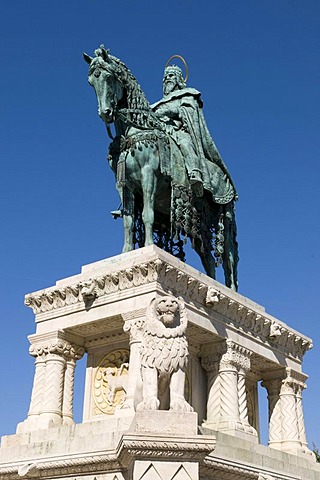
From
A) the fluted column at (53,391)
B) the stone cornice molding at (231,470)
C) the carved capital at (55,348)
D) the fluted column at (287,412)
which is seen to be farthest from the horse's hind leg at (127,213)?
the stone cornice molding at (231,470)

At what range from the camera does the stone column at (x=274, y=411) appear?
68.3 ft

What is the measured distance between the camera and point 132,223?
19734 mm

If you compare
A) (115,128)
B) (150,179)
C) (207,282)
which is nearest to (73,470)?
(207,282)

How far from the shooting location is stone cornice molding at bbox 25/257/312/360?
1726 cm

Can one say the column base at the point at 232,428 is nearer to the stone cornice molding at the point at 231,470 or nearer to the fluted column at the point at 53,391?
the stone cornice molding at the point at 231,470

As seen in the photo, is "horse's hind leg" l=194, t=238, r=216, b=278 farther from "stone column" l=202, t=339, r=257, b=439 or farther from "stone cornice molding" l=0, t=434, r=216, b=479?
"stone cornice molding" l=0, t=434, r=216, b=479

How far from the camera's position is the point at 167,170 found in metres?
19.5

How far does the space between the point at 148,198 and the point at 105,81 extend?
333cm

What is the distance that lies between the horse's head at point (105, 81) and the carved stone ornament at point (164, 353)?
24.7 feet

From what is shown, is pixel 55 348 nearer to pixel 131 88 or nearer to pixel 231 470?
pixel 231 470

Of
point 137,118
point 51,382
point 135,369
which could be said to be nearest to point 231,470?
point 135,369

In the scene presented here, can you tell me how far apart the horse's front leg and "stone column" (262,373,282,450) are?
21.7 ft

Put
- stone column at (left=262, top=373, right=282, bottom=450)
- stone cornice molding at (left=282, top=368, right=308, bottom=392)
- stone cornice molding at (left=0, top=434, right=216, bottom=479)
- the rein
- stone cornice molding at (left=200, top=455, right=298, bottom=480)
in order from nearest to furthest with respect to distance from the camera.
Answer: stone cornice molding at (left=0, top=434, right=216, bottom=479) < stone cornice molding at (left=200, top=455, right=298, bottom=480) < the rein < stone column at (left=262, top=373, right=282, bottom=450) < stone cornice molding at (left=282, top=368, right=308, bottom=392)

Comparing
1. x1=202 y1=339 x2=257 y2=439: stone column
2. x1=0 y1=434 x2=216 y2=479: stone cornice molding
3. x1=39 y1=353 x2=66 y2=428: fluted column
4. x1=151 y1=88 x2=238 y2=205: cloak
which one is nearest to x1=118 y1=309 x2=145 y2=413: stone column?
x1=0 y1=434 x2=216 y2=479: stone cornice molding
